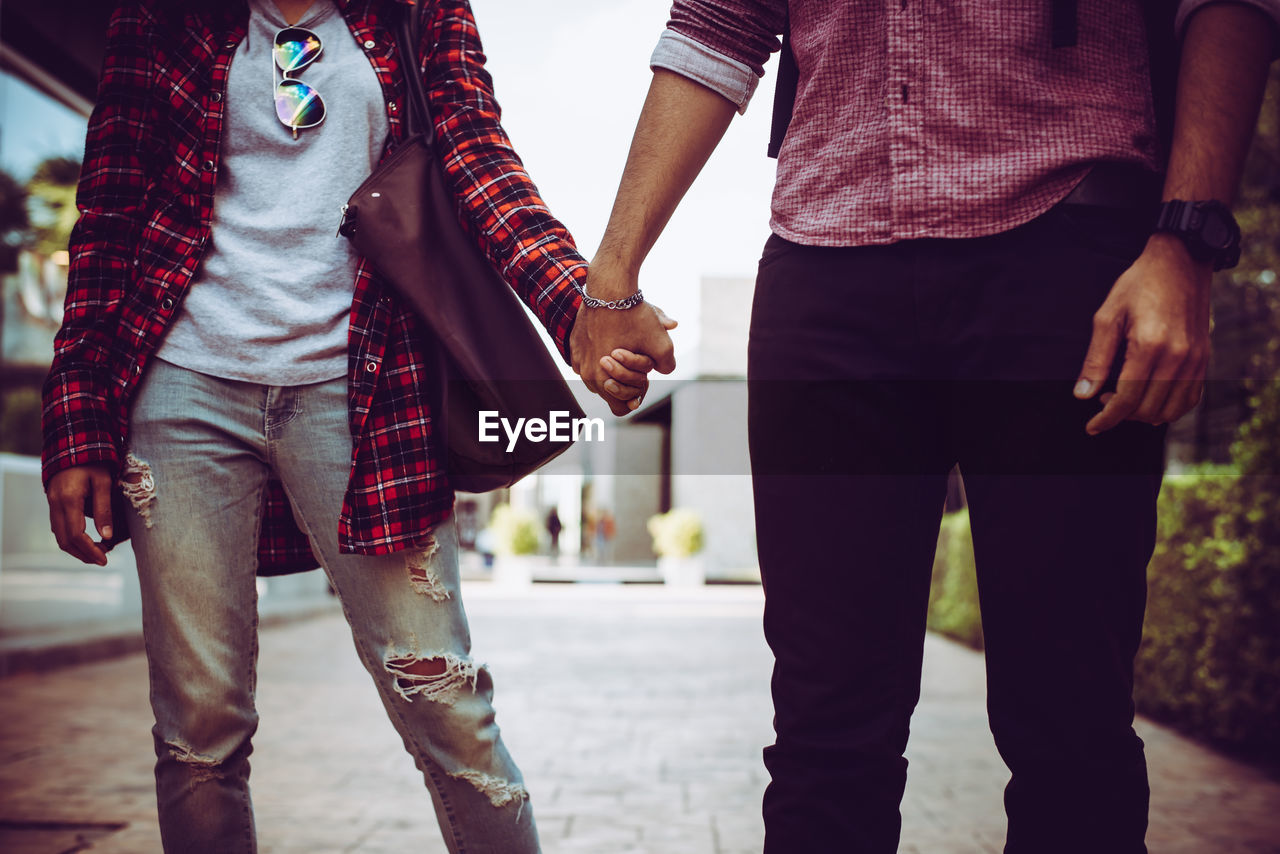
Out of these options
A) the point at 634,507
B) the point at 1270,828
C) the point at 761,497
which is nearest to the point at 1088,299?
the point at 761,497

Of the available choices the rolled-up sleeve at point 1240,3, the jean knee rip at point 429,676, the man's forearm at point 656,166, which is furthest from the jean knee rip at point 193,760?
the rolled-up sleeve at point 1240,3

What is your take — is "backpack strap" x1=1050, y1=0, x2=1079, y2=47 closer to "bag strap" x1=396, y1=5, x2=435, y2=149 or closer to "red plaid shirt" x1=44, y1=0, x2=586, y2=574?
"red plaid shirt" x1=44, y1=0, x2=586, y2=574

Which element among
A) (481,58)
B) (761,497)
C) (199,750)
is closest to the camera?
(761,497)

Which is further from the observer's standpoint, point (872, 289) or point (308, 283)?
point (308, 283)

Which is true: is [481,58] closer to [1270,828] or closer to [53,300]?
[1270,828]

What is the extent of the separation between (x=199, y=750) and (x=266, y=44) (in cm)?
107

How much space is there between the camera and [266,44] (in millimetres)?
1763

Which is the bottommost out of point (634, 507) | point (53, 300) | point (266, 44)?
point (634, 507)

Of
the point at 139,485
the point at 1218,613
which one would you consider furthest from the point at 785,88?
the point at 1218,613

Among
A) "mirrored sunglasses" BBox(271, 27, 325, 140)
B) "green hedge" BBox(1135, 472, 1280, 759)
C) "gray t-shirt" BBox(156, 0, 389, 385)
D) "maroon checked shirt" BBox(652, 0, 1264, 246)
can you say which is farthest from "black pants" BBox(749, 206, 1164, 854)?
"green hedge" BBox(1135, 472, 1280, 759)

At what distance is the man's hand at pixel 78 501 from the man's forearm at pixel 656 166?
2.60ft

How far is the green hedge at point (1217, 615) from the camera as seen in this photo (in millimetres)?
4492

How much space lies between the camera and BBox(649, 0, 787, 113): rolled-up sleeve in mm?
1471

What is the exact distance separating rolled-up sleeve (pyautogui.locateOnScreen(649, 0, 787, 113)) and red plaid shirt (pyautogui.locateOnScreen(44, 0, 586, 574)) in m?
0.34
